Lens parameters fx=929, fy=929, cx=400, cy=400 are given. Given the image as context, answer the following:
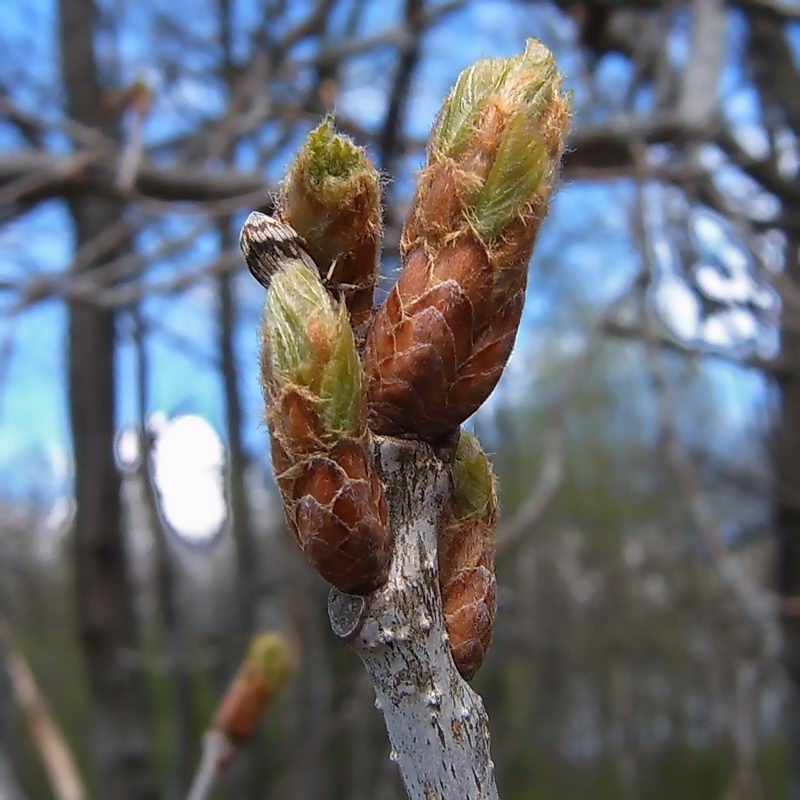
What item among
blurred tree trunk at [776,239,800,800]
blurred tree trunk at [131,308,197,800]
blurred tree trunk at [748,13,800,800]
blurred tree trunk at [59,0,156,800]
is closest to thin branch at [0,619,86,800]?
blurred tree trunk at [59,0,156,800]

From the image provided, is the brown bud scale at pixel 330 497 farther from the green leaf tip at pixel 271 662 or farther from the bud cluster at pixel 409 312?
the green leaf tip at pixel 271 662

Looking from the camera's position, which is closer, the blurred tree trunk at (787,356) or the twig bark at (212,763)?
the twig bark at (212,763)

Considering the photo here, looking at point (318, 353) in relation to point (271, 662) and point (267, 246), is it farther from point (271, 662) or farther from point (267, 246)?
point (271, 662)

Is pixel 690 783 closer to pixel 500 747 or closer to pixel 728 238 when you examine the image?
pixel 500 747

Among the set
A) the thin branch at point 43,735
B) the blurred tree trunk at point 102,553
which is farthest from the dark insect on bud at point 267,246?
the blurred tree trunk at point 102,553

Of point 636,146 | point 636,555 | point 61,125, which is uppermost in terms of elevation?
point 61,125

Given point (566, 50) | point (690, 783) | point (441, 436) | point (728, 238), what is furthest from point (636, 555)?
point (441, 436)

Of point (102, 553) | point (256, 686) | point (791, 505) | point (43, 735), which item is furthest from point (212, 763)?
point (791, 505)
